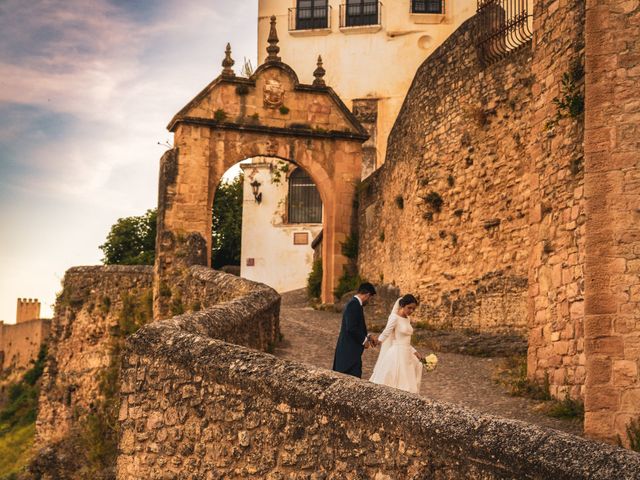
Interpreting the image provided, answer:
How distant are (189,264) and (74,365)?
735cm

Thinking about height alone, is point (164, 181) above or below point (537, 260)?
above

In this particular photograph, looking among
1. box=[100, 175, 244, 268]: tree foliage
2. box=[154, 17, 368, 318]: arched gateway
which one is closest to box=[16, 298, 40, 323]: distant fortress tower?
box=[100, 175, 244, 268]: tree foliage

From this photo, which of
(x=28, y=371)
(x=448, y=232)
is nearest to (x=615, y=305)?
(x=448, y=232)

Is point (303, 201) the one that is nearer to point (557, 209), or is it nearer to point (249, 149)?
point (249, 149)

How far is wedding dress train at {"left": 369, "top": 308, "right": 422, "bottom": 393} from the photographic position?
39.1 ft

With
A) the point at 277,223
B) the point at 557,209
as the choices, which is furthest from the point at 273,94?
the point at 277,223

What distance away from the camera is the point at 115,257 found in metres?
43.4

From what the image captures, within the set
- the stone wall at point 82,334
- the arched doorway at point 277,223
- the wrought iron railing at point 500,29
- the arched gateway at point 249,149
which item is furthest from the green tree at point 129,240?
the wrought iron railing at point 500,29

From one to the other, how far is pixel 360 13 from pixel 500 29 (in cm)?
1957

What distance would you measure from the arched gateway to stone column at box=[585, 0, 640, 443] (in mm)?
12991

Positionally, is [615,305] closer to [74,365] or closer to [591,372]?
[591,372]

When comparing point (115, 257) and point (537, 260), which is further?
point (115, 257)

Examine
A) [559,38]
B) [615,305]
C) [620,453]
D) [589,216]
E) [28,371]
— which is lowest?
[28,371]

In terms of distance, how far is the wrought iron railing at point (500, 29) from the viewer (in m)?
17.5
